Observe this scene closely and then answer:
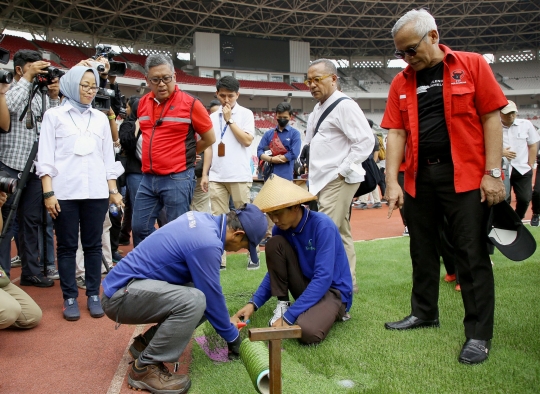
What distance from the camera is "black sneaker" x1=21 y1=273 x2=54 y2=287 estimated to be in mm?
4727

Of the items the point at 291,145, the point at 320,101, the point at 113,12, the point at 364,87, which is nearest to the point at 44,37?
the point at 113,12

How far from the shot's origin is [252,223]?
2617mm

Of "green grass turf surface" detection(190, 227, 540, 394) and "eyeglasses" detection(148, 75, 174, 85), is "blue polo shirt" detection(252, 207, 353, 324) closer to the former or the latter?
"green grass turf surface" detection(190, 227, 540, 394)

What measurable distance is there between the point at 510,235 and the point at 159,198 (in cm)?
261

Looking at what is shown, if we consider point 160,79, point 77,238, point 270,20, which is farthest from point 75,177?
point 270,20

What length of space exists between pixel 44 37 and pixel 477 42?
30.8 meters

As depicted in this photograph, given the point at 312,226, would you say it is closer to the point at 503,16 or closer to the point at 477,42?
the point at 503,16

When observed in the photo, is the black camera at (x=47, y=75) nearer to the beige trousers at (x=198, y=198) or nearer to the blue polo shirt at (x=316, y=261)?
the beige trousers at (x=198, y=198)

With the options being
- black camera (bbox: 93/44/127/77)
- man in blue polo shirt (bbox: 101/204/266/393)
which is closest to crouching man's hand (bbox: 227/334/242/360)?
man in blue polo shirt (bbox: 101/204/266/393)

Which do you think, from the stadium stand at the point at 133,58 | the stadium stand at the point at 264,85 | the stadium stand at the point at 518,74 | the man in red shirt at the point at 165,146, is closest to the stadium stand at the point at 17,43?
the stadium stand at the point at 133,58

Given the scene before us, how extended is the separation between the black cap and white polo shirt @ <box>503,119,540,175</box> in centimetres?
422

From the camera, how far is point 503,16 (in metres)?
32.7

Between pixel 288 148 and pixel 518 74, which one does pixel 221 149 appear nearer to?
pixel 288 148

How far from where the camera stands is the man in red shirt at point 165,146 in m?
3.87
